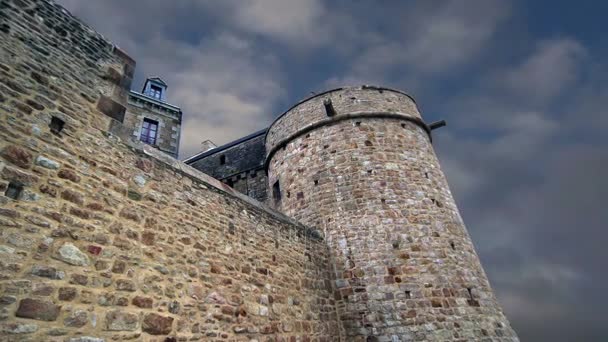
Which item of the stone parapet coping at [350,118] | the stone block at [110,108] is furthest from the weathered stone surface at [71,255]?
the stone parapet coping at [350,118]

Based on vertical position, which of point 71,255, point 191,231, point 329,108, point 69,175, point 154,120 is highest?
point 154,120

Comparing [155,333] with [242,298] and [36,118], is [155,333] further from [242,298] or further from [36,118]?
[36,118]

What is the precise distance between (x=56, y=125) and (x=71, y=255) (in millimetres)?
1348

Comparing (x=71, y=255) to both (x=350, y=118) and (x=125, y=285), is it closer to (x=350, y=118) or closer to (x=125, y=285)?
(x=125, y=285)

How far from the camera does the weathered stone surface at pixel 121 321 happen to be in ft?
9.67

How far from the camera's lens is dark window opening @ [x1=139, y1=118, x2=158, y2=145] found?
13960 millimetres

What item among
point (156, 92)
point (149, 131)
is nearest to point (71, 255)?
point (149, 131)

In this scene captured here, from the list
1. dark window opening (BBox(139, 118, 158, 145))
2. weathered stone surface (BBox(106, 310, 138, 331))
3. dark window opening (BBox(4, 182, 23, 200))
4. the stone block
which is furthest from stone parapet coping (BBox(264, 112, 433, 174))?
dark window opening (BBox(139, 118, 158, 145))

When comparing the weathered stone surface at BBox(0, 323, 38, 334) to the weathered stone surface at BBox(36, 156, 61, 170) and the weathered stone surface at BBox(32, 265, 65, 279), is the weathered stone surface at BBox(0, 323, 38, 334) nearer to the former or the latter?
the weathered stone surface at BBox(32, 265, 65, 279)

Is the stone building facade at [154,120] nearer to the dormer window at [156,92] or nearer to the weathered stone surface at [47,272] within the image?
the dormer window at [156,92]

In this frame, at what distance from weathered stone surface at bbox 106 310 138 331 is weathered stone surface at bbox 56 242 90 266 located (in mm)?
537

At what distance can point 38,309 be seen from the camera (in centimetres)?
254

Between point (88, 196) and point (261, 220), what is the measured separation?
277 cm

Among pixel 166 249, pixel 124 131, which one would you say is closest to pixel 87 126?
pixel 124 131
